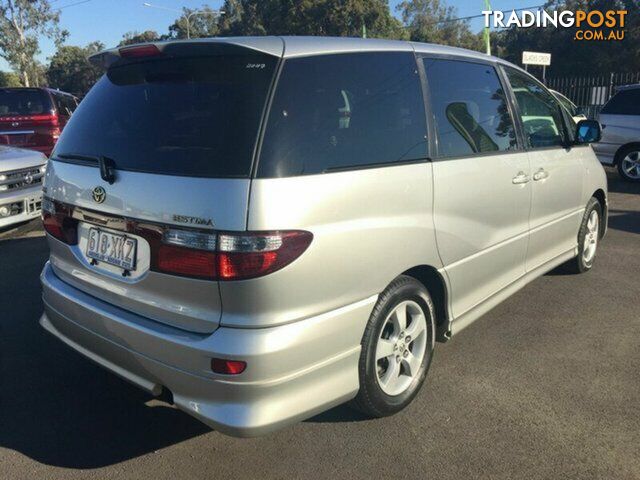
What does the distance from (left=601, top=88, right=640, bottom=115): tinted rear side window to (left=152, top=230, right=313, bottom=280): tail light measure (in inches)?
417

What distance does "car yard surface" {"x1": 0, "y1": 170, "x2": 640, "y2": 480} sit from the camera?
2.57 m

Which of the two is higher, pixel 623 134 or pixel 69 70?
pixel 69 70

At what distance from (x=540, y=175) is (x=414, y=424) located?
2.10 meters

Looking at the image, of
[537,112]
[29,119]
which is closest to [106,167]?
[537,112]

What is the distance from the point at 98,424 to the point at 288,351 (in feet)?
4.48

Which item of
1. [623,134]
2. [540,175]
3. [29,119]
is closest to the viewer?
[540,175]

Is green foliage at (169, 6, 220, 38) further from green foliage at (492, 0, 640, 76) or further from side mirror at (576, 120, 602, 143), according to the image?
side mirror at (576, 120, 602, 143)

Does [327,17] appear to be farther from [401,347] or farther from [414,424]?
[414,424]

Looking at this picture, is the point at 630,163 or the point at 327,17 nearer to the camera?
the point at 630,163

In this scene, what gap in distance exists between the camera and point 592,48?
35219 mm

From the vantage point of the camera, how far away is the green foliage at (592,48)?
113 ft

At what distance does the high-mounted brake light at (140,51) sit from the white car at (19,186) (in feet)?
14.9

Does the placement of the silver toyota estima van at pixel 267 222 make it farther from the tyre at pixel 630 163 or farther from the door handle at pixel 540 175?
the tyre at pixel 630 163

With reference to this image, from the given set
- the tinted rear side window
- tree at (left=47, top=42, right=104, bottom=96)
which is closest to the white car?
the tinted rear side window
